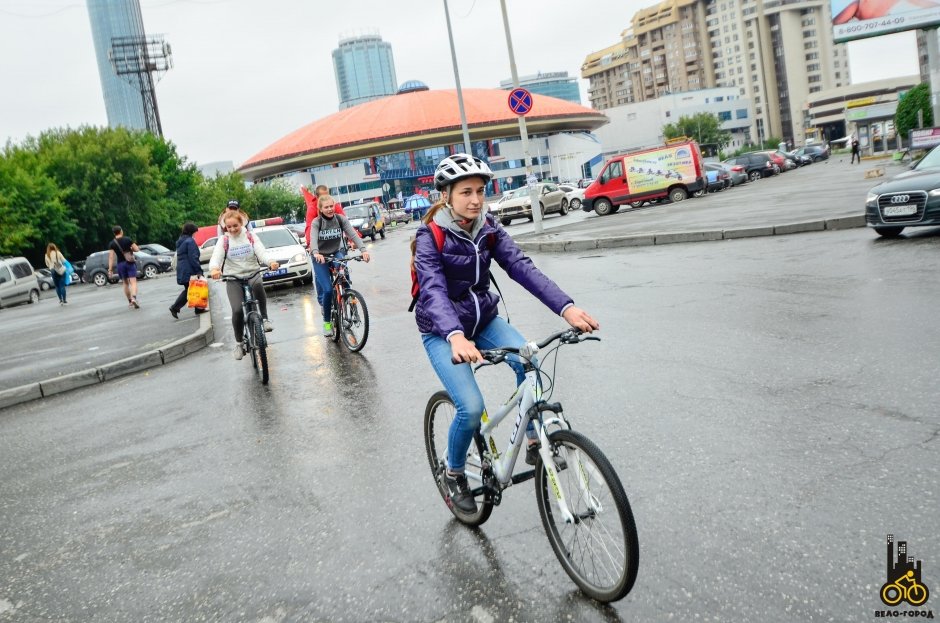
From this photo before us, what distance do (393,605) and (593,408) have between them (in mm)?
2572

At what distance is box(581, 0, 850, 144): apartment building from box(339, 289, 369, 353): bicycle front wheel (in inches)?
6657

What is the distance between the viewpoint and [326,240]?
938 cm

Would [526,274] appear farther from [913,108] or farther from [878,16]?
[913,108]

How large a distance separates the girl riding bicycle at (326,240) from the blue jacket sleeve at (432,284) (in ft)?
18.5

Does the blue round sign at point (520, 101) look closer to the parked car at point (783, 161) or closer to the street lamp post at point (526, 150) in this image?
the street lamp post at point (526, 150)

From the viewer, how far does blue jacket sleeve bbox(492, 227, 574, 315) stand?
11.4ft

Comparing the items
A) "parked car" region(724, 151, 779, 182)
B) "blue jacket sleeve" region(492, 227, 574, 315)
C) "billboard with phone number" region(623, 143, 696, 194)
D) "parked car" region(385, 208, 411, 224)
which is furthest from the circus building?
"blue jacket sleeve" region(492, 227, 574, 315)

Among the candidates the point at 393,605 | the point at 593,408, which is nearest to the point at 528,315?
the point at 593,408

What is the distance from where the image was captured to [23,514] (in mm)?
4719

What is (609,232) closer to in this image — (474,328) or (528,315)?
(528,315)

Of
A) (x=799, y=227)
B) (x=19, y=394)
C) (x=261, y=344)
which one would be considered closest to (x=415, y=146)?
(x=799, y=227)

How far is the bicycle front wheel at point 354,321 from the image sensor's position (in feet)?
28.4

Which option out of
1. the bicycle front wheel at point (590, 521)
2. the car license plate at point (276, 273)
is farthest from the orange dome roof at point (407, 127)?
the bicycle front wheel at point (590, 521)

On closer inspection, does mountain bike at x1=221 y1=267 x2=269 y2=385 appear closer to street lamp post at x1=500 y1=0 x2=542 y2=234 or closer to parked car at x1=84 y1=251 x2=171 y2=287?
street lamp post at x1=500 y1=0 x2=542 y2=234
